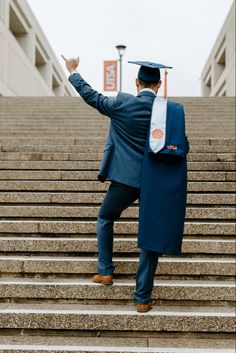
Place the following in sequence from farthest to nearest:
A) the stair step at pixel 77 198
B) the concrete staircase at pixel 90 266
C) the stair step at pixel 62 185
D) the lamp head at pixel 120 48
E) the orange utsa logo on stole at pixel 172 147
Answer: the lamp head at pixel 120 48 → the stair step at pixel 62 185 → the stair step at pixel 77 198 → the concrete staircase at pixel 90 266 → the orange utsa logo on stole at pixel 172 147

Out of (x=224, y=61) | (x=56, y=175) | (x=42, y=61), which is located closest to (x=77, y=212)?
(x=56, y=175)

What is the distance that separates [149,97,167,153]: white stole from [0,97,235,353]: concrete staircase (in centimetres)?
115

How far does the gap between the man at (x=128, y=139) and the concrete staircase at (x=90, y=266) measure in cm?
31

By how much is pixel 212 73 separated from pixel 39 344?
30.9m

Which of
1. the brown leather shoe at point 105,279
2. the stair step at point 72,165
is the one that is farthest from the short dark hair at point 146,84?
the stair step at point 72,165

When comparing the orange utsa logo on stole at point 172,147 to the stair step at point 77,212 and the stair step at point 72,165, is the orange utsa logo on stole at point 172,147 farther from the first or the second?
the stair step at point 72,165

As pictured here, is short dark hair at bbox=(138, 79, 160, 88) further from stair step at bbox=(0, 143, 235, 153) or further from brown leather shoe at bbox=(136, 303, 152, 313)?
stair step at bbox=(0, 143, 235, 153)

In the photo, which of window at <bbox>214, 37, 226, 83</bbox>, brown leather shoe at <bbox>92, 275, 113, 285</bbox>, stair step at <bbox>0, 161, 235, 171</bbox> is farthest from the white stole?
window at <bbox>214, 37, 226, 83</bbox>

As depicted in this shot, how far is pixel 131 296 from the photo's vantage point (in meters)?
3.19

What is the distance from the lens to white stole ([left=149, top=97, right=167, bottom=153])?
2.70 metres

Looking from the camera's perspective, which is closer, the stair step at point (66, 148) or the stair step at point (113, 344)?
the stair step at point (113, 344)

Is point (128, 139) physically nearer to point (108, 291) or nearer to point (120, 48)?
point (108, 291)

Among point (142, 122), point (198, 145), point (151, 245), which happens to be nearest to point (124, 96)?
point (142, 122)

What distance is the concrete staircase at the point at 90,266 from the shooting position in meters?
2.94
